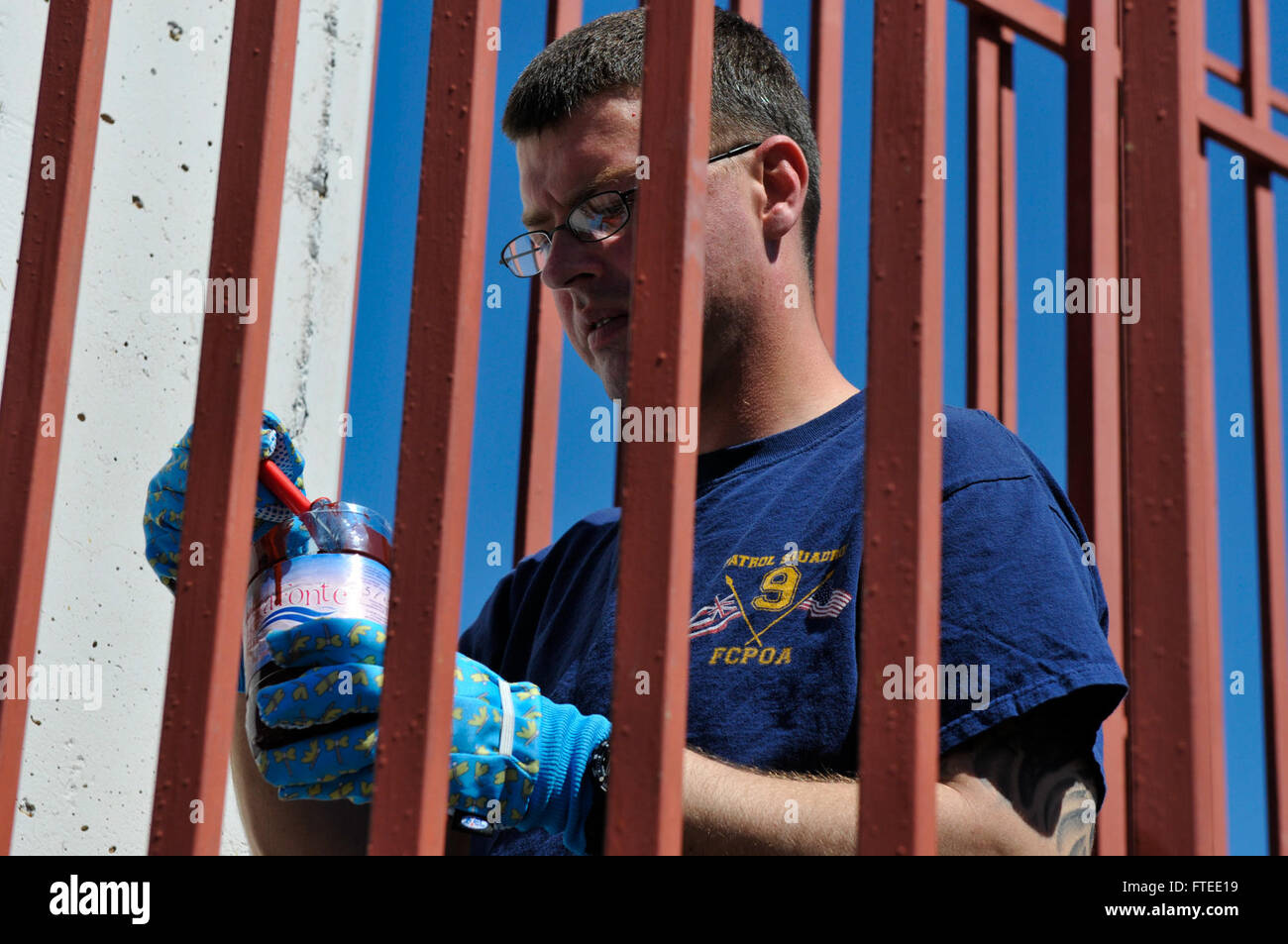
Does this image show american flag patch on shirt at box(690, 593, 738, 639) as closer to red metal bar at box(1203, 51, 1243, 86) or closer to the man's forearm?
the man's forearm

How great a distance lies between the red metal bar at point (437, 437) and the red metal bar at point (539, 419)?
1.21 meters

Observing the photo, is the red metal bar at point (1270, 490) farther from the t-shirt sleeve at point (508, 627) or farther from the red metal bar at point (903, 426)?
the red metal bar at point (903, 426)

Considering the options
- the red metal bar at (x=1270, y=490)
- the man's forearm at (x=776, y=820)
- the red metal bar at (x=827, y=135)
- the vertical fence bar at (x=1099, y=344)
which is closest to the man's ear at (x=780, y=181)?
the red metal bar at (x=827, y=135)

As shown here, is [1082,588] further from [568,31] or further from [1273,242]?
[1273,242]

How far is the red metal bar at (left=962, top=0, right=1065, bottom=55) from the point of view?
247cm

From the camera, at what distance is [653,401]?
94 cm

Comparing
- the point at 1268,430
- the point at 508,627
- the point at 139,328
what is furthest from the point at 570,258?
the point at 1268,430

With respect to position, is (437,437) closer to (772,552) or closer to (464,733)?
(464,733)

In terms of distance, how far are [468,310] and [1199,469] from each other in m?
0.53

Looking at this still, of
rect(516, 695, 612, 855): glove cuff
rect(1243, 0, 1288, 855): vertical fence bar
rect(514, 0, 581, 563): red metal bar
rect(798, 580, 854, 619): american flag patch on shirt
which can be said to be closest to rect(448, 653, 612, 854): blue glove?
rect(516, 695, 612, 855): glove cuff

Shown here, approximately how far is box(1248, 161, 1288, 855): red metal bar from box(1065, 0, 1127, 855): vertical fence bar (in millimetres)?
370

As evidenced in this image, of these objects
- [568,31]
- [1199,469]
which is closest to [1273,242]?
[568,31]

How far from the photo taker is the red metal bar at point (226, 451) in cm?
97
